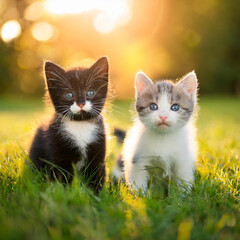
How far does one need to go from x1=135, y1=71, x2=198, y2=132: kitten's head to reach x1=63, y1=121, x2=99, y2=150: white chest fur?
15.3 inches

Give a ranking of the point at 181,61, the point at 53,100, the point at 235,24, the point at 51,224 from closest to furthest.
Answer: the point at 51,224, the point at 53,100, the point at 181,61, the point at 235,24

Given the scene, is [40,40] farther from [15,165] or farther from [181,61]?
[15,165]

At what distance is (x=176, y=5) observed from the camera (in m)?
17.5

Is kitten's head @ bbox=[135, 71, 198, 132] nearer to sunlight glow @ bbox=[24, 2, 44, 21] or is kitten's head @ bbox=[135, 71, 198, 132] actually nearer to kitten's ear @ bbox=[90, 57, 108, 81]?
kitten's ear @ bbox=[90, 57, 108, 81]

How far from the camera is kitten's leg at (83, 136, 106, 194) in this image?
212cm

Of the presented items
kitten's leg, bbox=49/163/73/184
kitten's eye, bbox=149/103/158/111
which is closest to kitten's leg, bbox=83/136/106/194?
kitten's leg, bbox=49/163/73/184

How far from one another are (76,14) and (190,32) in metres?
7.05

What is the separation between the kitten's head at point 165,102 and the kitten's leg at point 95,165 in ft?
1.33

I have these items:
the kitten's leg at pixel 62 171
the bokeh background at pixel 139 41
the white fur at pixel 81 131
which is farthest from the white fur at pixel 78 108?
the bokeh background at pixel 139 41

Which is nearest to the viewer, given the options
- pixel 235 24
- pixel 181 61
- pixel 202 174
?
pixel 202 174

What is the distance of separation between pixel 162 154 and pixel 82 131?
24.1 inches

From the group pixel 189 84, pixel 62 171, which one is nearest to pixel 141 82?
pixel 189 84

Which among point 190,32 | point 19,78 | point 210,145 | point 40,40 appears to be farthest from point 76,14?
point 210,145

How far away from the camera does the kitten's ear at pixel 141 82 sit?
230cm
